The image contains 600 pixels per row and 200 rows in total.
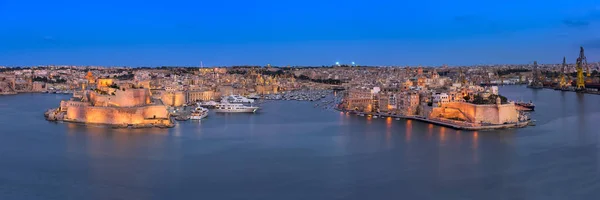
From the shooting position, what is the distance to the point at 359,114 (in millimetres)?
13922

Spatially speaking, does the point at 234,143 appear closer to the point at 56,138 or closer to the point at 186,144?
the point at 186,144

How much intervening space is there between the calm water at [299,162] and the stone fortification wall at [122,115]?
37 cm

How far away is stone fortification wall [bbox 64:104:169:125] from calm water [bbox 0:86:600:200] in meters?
0.37

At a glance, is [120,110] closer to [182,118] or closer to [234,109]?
[182,118]

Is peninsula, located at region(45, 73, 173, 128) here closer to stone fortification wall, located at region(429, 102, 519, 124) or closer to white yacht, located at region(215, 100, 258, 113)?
white yacht, located at region(215, 100, 258, 113)

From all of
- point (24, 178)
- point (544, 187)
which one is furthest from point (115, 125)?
point (544, 187)

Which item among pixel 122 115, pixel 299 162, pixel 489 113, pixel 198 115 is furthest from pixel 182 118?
pixel 489 113

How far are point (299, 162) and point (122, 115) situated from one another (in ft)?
15.7

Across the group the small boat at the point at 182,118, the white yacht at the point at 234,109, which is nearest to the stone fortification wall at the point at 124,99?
the small boat at the point at 182,118

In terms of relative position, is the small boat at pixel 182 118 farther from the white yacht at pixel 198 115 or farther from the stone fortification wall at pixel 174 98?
the stone fortification wall at pixel 174 98

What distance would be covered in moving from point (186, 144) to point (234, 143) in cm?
70

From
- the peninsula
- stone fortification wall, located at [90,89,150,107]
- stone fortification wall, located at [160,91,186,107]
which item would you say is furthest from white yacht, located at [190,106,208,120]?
stone fortification wall, located at [160,91,186,107]

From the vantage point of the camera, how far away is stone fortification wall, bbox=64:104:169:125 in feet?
36.7

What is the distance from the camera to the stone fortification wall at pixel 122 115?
11195 millimetres
